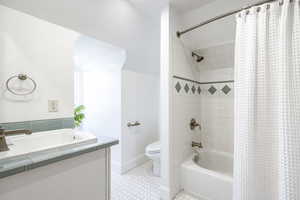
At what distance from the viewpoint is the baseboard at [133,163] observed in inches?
93.6

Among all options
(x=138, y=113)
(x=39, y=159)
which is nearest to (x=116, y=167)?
(x=138, y=113)

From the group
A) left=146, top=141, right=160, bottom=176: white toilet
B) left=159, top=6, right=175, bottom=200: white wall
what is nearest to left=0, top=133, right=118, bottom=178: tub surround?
left=159, top=6, right=175, bottom=200: white wall

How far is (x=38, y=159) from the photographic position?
30.7 inches

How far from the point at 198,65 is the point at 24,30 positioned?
219 cm

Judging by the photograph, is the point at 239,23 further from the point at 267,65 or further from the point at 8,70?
the point at 8,70

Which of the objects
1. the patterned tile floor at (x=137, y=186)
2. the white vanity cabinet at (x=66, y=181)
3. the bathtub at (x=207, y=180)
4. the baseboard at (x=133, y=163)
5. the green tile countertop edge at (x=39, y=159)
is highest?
the green tile countertop edge at (x=39, y=159)

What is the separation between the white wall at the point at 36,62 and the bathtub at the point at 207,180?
1539mm

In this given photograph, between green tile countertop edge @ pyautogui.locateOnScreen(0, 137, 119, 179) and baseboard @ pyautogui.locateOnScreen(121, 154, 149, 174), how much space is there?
1522mm

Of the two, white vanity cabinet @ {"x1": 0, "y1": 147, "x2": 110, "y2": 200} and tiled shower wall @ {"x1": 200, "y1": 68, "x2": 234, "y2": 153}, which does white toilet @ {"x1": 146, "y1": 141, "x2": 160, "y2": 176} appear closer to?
tiled shower wall @ {"x1": 200, "y1": 68, "x2": 234, "y2": 153}

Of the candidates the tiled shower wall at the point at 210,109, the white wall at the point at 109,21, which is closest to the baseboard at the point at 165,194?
the tiled shower wall at the point at 210,109

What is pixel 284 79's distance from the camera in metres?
0.98

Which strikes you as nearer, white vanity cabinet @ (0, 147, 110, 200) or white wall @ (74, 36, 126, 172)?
Answer: white vanity cabinet @ (0, 147, 110, 200)

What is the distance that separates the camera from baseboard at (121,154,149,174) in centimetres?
238

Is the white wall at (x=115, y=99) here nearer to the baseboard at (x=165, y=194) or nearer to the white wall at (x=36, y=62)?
the white wall at (x=36, y=62)
